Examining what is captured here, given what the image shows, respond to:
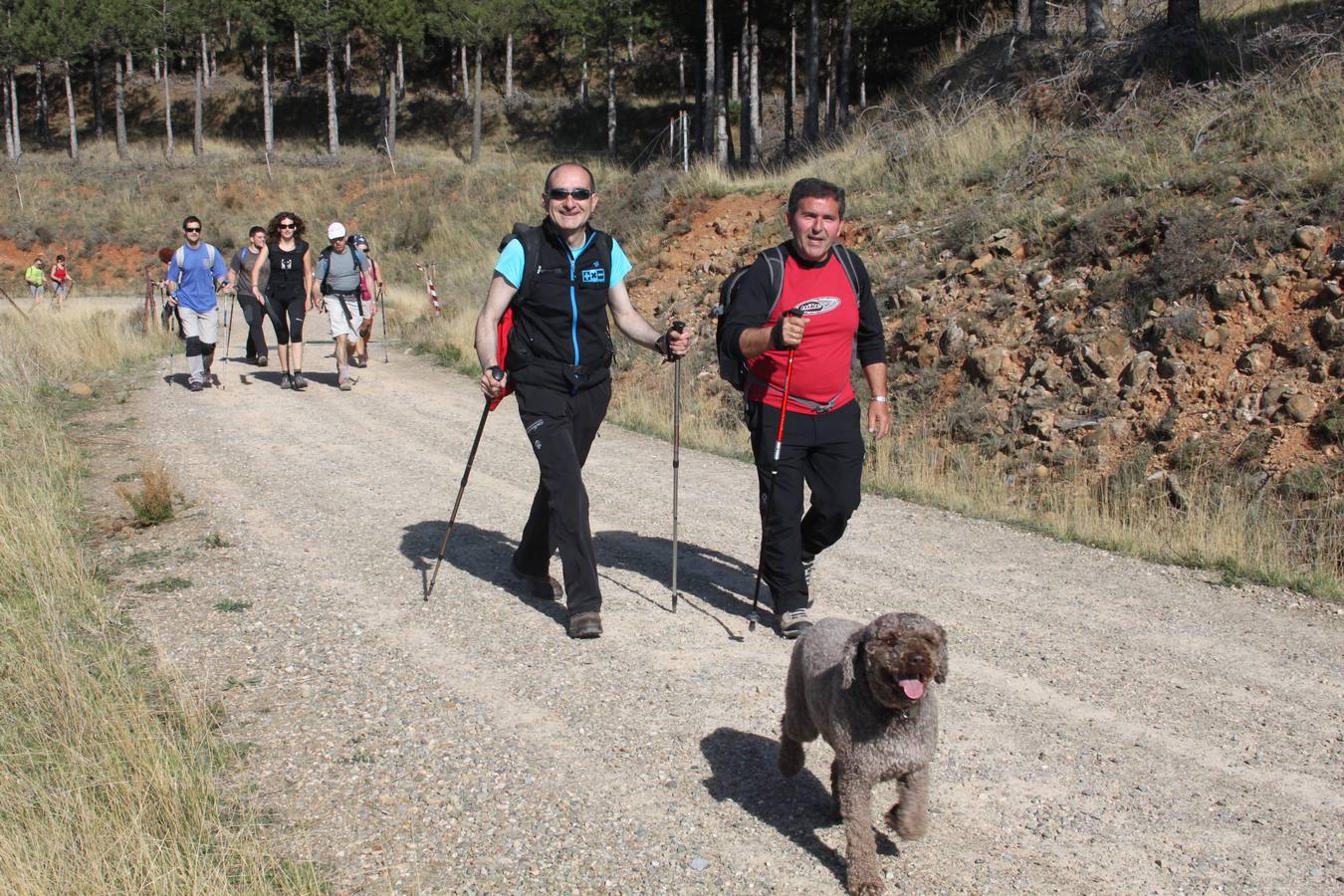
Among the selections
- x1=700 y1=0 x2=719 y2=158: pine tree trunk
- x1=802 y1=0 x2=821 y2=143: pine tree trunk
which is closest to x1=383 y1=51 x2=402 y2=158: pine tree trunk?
x1=700 y1=0 x2=719 y2=158: pine tree trunk

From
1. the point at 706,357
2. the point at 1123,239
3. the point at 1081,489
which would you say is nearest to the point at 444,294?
the point at 706,357

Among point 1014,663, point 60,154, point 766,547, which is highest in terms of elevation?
point 60,154

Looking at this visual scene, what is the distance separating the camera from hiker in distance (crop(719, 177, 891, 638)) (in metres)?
5.35

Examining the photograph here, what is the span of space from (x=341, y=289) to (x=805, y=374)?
9.80 m

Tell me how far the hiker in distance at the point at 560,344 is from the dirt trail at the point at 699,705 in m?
0.57

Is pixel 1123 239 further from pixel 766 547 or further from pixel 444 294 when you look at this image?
pixel 444 294

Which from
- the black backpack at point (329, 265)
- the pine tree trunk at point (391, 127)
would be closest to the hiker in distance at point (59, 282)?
the black backpack at point (329, 265)

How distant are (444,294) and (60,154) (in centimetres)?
4941

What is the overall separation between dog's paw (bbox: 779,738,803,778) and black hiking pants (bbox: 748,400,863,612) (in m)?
1.57

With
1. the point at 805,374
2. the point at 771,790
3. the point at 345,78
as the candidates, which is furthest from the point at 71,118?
the point at 771,790

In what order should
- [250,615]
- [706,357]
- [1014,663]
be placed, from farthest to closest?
[706,357] → [250,615] → [1014,663]

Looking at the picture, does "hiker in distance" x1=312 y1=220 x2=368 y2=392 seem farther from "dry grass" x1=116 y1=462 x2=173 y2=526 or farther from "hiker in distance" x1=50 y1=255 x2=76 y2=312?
"hiker in distance" x1=50 y1=255 x2=76 y2=312

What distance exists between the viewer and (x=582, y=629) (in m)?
5.74

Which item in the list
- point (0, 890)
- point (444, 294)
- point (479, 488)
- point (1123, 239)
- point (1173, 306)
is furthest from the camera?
point (444, 294)
